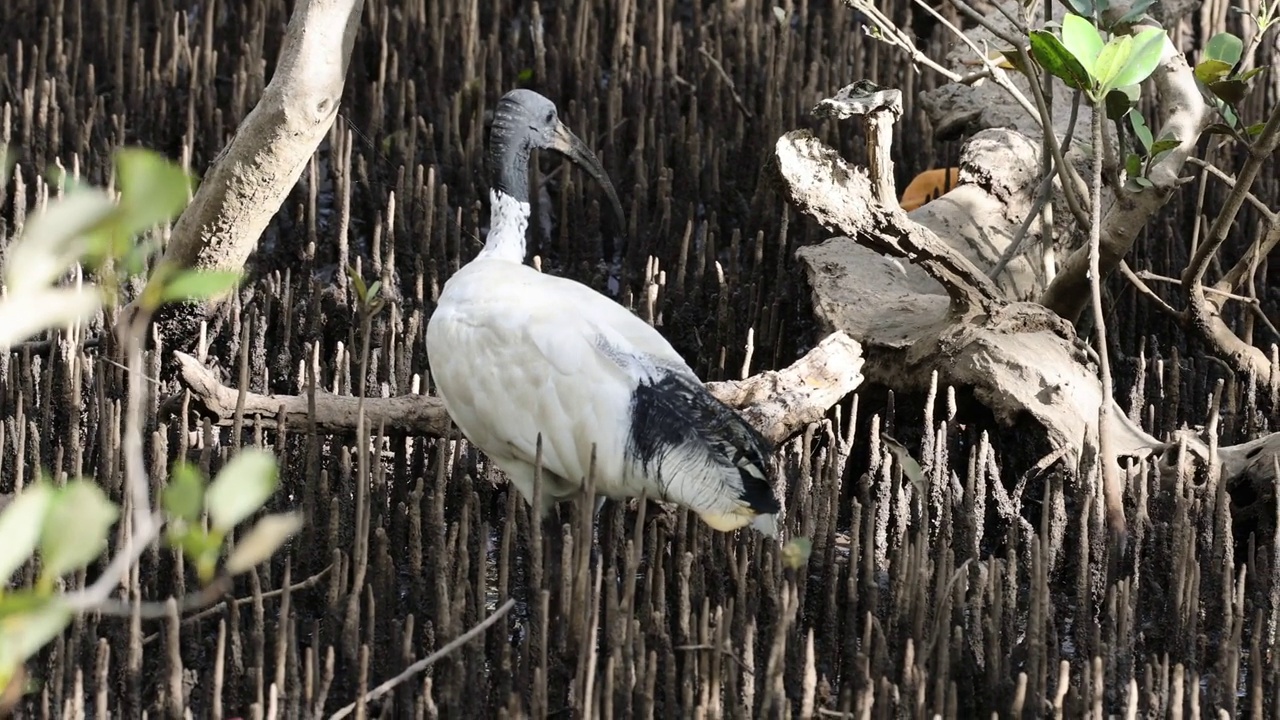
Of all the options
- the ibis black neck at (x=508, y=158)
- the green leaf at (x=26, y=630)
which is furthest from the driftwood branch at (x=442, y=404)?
the green leaf at (x=26, y=630)

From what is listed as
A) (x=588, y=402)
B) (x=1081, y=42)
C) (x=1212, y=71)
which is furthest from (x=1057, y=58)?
(x=588, y=402)

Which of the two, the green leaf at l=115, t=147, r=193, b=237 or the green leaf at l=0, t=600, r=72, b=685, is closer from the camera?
the green leaf at l=115, t=147, r=193, b=237

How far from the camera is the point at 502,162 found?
4551 mm

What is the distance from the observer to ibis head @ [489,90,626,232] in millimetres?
4523

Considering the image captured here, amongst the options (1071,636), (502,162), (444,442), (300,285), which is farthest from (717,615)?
(300,285)

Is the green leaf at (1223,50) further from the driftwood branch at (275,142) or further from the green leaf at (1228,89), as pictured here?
the driftwood branch at (275,142)

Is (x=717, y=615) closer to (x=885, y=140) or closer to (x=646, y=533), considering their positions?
(x=646, y=533)

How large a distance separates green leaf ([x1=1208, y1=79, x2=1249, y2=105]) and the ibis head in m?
1.76

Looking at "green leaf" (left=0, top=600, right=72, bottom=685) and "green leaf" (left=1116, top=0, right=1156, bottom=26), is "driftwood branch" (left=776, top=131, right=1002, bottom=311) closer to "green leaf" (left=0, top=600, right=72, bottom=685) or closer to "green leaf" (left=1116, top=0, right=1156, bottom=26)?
"green leaf" (left=1116, top=0, right=1156, bottom=26)

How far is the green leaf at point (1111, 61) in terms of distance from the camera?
3553mm

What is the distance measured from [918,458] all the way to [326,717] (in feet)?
6.51

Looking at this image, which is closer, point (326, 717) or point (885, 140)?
point (326, 717)

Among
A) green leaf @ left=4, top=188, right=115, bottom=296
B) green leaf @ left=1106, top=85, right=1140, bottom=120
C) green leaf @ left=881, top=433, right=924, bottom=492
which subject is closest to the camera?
green leaf @ left=4, top=188, right=115, bottom=296

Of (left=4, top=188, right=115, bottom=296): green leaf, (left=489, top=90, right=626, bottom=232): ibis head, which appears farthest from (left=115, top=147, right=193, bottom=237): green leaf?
(left=489, top=90, right=626, bottom=232): ibis head
